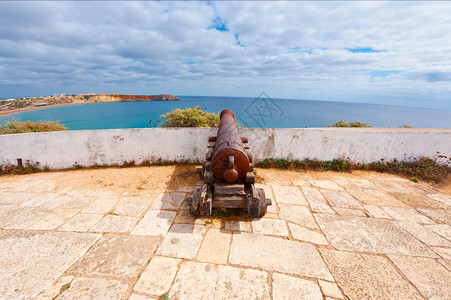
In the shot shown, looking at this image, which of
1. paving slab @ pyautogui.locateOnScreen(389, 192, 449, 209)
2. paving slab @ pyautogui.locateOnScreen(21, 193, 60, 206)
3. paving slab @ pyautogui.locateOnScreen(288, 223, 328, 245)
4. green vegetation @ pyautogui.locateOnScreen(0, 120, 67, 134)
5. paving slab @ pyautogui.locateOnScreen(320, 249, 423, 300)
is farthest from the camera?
green vegetation @ pyautogui.locateOnScreen(0, 120, 67, 134)

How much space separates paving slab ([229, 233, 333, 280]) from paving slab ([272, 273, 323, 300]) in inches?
3.6

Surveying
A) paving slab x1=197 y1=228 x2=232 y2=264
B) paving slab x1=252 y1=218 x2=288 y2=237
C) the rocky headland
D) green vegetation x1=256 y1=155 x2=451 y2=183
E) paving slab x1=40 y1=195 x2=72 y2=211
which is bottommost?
paving slab x1=40 y1=195 x2=72 y2=211

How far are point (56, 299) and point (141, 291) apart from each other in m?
0.83

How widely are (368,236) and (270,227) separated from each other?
150 cm

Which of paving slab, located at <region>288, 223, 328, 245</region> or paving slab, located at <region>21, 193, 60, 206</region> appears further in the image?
paving slab, located at <region>21, 193, 60, 206</region>

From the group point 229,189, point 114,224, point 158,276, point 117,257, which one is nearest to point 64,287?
point 117,257

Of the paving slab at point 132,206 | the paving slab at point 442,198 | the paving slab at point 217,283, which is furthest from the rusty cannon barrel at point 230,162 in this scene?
the paving slab at point 442,198

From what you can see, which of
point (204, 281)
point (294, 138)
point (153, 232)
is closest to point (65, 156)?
point (153, 232)

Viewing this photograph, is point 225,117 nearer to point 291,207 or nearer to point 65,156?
point 291,207

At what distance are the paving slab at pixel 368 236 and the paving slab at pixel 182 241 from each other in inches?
78.2

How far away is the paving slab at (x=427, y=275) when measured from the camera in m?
2.04

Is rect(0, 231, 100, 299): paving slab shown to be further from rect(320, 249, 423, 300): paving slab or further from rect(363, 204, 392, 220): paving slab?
rect(363, 204, 392, 220): paving slab

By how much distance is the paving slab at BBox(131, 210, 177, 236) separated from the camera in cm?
289

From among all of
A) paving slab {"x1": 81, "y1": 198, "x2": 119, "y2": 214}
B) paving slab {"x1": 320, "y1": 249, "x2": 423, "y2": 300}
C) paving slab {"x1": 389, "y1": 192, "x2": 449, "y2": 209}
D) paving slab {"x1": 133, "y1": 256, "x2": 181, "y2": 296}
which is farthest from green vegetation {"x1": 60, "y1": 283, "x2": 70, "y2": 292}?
paving slab {"x1": 389, "y1": 192, "x2": 449, "y2": 209}
